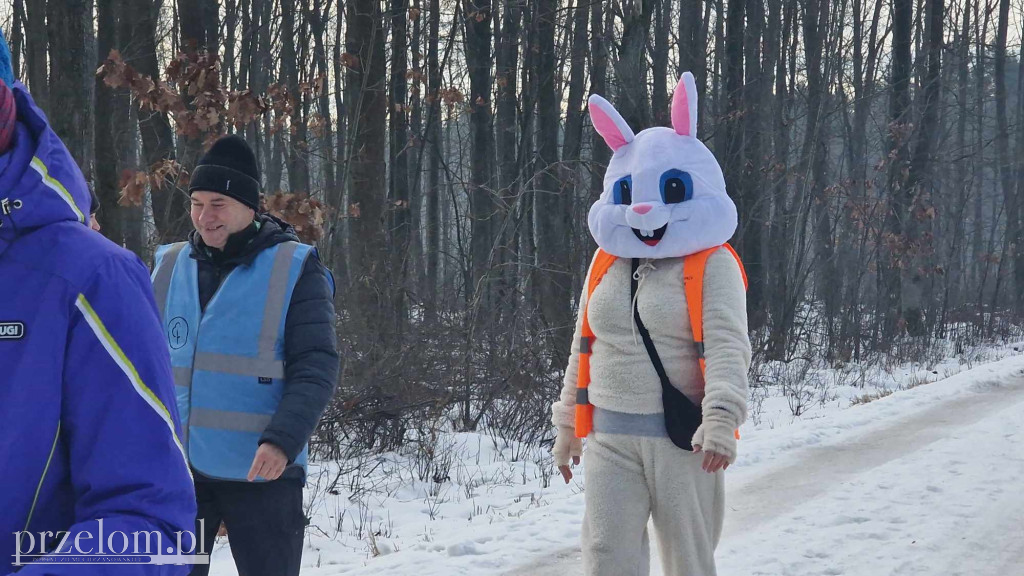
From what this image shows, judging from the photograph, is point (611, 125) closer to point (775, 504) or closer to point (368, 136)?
point (775, 504)

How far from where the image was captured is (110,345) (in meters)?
1.35

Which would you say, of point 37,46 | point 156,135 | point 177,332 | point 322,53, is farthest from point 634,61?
point 322,53

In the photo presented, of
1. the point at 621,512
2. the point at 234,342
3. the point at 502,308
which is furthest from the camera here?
the point at 502,308

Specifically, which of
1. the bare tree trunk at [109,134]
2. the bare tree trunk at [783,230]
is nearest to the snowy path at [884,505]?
the bare tree trunk at [109,134]

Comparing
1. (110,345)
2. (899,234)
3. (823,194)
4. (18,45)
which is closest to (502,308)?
(110,345)

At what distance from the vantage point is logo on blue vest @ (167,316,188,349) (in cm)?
305

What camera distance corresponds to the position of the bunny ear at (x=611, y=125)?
3.81 metres

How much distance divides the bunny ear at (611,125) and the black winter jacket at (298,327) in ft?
4.32

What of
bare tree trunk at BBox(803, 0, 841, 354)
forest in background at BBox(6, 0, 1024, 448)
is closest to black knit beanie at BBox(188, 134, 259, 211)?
forest in background at BBox(6, 0, 1024, 448)

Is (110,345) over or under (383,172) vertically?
under

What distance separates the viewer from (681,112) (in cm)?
366

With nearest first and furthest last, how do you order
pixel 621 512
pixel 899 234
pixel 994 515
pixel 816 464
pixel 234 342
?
pixel 234 342, pixel 621 512, pixel 994 515, pixel 816 464, pixel 899 234

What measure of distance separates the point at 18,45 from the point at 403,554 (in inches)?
752

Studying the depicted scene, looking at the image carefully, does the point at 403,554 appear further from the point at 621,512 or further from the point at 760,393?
the point at 760,393
